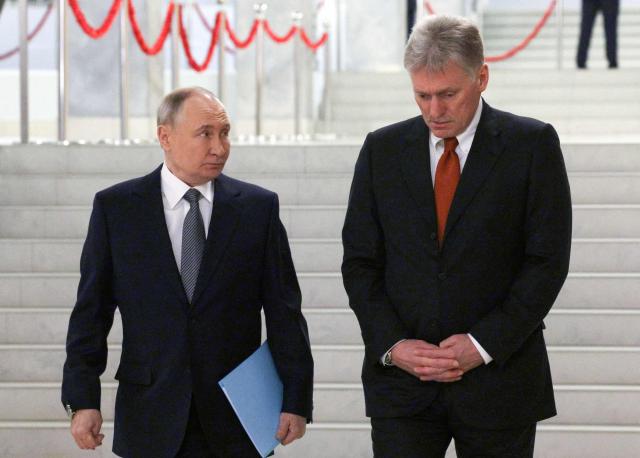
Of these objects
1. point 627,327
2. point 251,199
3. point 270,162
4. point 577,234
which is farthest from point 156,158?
point 251,199

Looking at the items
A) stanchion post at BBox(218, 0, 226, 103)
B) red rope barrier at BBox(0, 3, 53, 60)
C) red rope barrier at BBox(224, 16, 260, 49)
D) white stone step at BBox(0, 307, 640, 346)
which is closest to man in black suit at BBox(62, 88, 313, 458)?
white stone step at BBox(0, 307, 640, 346)

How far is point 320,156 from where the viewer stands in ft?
26.8

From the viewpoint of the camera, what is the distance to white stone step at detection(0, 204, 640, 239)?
24.5 feet

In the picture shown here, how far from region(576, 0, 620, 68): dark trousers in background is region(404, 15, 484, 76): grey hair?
11.1 metres

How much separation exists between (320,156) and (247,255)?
469 cm

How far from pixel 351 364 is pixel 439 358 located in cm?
317

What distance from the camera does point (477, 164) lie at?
3.32 m

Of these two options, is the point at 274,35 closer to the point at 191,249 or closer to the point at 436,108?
the point at 191,249

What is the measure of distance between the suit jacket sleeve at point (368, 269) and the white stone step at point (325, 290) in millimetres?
3461

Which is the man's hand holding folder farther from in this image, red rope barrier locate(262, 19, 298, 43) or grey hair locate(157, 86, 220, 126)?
red rope barrier locate(262, 19, 298, 43)

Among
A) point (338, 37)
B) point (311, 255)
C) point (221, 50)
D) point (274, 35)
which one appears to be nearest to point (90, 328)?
point (311, 255)

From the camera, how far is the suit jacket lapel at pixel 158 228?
3.44m

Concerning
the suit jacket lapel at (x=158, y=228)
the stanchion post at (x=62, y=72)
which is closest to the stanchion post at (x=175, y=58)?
the stanchion post at (x=62, y=72)

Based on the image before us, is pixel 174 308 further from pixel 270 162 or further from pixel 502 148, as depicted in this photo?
pixel 270 162
